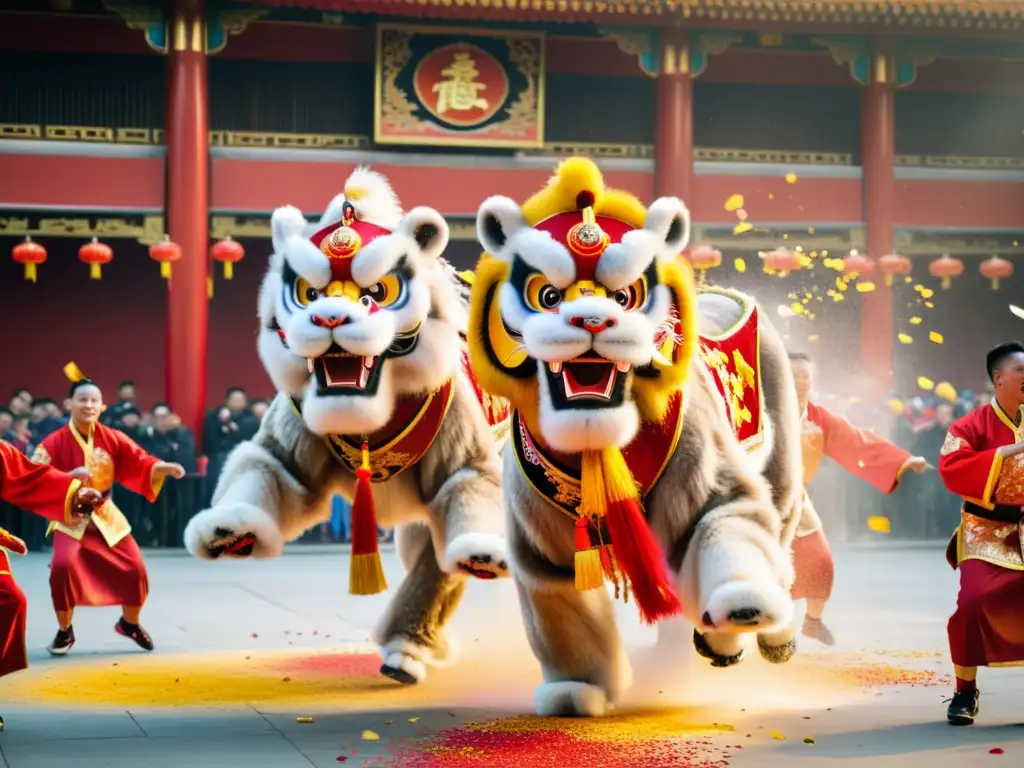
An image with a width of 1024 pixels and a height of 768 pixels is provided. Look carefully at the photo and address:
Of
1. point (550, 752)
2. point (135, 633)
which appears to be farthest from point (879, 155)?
point (550, 752)

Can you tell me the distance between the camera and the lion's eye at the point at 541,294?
16.1 feet

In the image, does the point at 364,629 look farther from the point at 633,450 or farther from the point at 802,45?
the point at 802,45

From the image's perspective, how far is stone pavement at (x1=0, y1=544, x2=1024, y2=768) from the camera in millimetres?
4898

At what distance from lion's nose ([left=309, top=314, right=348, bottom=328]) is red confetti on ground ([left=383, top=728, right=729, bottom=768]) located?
1490 millimetres

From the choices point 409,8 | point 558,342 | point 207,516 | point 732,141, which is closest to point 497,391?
point 558,342

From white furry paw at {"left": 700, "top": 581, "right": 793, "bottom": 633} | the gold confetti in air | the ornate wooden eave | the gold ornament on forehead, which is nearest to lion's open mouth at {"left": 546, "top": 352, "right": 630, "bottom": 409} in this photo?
the gold ornament on forehead

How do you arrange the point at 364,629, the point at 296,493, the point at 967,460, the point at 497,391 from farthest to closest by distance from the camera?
the point at 364,629
the point at 296,493
the point at 967,460
the point at 497,391

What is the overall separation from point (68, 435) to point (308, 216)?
8.22 metres

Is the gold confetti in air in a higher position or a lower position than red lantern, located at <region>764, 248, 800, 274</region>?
lower

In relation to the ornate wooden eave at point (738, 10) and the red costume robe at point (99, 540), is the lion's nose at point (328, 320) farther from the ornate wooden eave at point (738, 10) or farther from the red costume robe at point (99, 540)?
the ornate wooden eave at point (738, 10)

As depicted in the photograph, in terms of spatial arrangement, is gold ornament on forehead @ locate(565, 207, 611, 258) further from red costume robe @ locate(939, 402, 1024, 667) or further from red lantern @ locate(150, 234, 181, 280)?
red lantern @ locate(150, 234, 181, 280)

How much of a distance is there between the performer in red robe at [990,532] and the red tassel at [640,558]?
1.19m

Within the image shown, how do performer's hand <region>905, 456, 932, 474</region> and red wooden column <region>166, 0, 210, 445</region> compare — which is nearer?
performer's hand <region>905, 456, 932, 474</region>

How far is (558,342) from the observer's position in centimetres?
470
